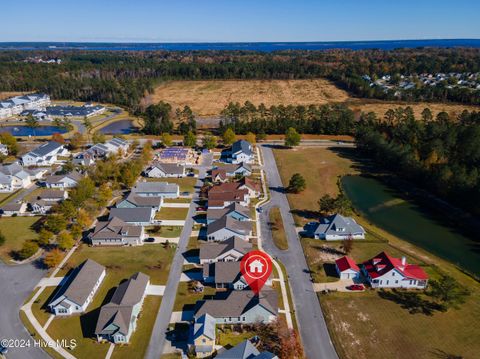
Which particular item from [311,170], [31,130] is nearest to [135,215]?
[311,170]

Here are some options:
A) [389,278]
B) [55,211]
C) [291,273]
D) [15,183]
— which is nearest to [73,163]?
[15,183]

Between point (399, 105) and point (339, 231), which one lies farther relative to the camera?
point (399, 105)

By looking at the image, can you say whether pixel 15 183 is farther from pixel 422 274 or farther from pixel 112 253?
pixel 422 274

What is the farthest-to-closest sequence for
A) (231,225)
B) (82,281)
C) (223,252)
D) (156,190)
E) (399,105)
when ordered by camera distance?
(399,105) < (156,190) < (231,225) < (223,252) < (82,281)

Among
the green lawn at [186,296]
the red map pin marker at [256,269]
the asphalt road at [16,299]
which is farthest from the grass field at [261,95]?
the green lawn at [186,296]

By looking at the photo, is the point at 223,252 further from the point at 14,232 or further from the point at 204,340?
the point at 14,232

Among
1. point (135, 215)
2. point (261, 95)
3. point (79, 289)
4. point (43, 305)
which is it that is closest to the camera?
point (43, 305)

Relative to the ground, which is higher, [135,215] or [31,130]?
[135,215]
